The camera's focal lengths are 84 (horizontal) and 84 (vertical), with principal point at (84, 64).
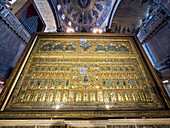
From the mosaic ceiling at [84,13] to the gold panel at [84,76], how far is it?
978cm

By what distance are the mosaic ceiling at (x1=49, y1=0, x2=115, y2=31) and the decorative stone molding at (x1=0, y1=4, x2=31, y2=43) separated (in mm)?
6371

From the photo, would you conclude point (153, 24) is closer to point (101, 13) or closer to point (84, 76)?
point (84, 76)

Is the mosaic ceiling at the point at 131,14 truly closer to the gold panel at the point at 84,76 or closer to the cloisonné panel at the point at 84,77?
the gold panel at the point at 84,76

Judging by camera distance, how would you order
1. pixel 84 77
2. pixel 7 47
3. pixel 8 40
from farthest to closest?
pixel 8 40 → pixel 7 47 → pixel 84 77

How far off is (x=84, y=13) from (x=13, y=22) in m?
11.8

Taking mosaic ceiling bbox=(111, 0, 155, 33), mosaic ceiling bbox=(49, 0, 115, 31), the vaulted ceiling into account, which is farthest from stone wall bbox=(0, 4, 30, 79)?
mosaic ceiling bbox=(111, 0, 155, 33)

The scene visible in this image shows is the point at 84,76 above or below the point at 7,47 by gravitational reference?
below

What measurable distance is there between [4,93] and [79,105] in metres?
2.23

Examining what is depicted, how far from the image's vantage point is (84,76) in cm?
320

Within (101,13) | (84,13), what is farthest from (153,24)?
(84,13)

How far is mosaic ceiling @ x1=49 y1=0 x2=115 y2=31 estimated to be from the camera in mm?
12694

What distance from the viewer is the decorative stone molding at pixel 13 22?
17.8 feet

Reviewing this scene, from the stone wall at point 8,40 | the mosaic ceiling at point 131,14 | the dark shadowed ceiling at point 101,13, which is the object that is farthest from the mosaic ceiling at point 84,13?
the stone wall at point 8,40

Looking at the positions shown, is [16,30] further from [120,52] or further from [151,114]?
[151,114]
